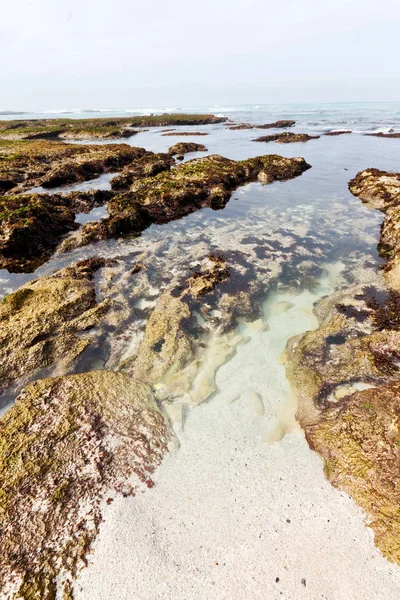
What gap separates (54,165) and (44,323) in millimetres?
28420

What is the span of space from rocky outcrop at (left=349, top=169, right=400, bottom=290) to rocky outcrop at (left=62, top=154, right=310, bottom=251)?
7537mm

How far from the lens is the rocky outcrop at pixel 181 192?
16.7m

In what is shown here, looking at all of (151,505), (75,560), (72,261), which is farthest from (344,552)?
(72,261)

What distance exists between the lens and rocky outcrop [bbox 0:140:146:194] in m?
25.3

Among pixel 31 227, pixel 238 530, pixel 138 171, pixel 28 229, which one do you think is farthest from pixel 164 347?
pixel 138 171

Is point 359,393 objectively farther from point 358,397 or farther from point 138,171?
point 138,171

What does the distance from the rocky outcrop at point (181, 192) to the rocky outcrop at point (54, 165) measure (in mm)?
8038

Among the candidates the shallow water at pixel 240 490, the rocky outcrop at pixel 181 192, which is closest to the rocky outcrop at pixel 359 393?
the shallow water at pixel 240 490

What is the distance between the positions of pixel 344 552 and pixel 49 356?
25.1ft

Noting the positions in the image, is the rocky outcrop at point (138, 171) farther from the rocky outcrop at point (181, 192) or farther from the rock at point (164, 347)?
the rock at point (164, 347)

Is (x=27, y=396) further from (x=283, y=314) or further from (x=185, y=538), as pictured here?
(x=283, y=314)

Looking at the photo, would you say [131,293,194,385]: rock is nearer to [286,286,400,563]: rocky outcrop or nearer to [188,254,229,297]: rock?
[188,254,229,297]: rock

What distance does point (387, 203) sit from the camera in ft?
64.2

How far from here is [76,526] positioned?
15.8 ft
